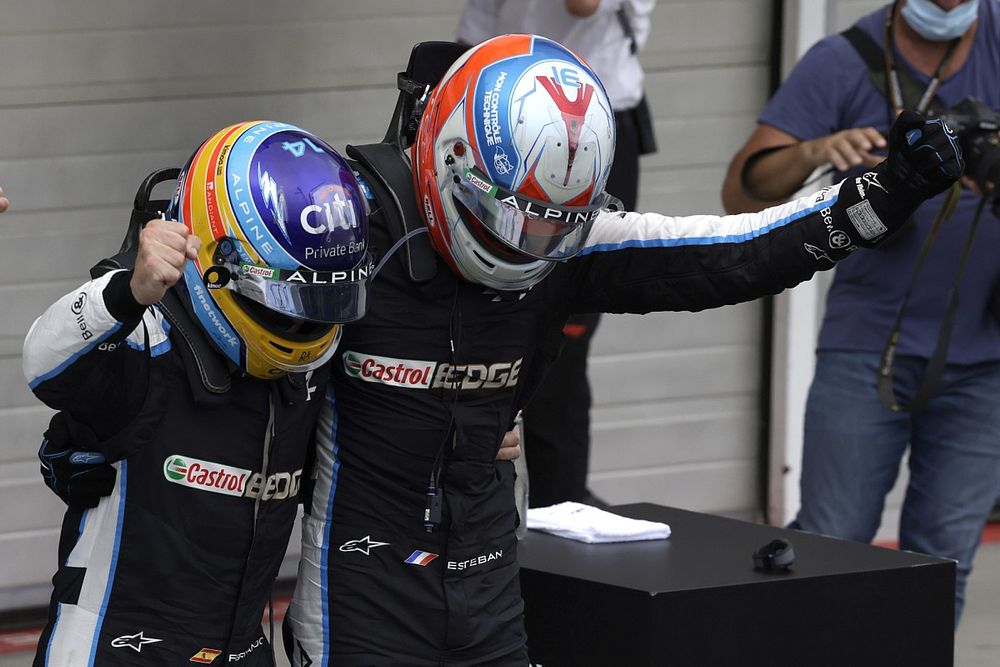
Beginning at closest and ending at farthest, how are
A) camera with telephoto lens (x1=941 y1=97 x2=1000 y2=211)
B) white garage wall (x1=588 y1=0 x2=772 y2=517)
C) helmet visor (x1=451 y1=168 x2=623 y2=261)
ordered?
helmet visor (x1=451 y1=168 x2=623 y2=261) → camera with telephoto lens (x1=941 y1=97 x2=1000 y2=211) → white garage wall (x1=588 y1=0 x2=772 y2=517)

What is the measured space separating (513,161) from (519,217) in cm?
9

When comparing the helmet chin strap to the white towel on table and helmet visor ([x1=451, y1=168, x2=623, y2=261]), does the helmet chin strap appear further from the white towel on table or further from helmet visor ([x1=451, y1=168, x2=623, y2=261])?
the white towel on table

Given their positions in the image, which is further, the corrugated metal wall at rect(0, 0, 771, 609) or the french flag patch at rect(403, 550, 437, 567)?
the corrugated metal wall at rect(0, 0, 771, 609)

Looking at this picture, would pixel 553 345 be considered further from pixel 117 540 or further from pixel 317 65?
pixel 317 65

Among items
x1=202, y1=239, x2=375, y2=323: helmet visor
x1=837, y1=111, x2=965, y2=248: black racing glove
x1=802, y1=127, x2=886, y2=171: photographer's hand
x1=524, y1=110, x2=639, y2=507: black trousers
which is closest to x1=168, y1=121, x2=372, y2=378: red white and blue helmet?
x1=202, y1=239, x2=375, y2=323: helmet visor

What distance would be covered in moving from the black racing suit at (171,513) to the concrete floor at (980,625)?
88.3 inches

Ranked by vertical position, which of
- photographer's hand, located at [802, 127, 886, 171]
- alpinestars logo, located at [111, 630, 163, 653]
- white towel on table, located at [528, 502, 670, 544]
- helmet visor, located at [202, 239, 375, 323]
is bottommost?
alpinestars logo, located at [111, 630, 163, 653]

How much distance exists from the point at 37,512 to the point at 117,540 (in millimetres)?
2873

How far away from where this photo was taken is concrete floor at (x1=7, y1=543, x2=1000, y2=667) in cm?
518

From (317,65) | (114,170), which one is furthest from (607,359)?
(114,170)

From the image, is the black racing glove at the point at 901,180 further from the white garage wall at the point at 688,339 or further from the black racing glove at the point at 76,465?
the white garage wall at the point at 688,339

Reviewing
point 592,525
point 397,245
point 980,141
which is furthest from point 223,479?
point 980,141

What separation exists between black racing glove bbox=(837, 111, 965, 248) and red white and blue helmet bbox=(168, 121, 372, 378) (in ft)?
2.75

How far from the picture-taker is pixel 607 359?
6195 millimetres
